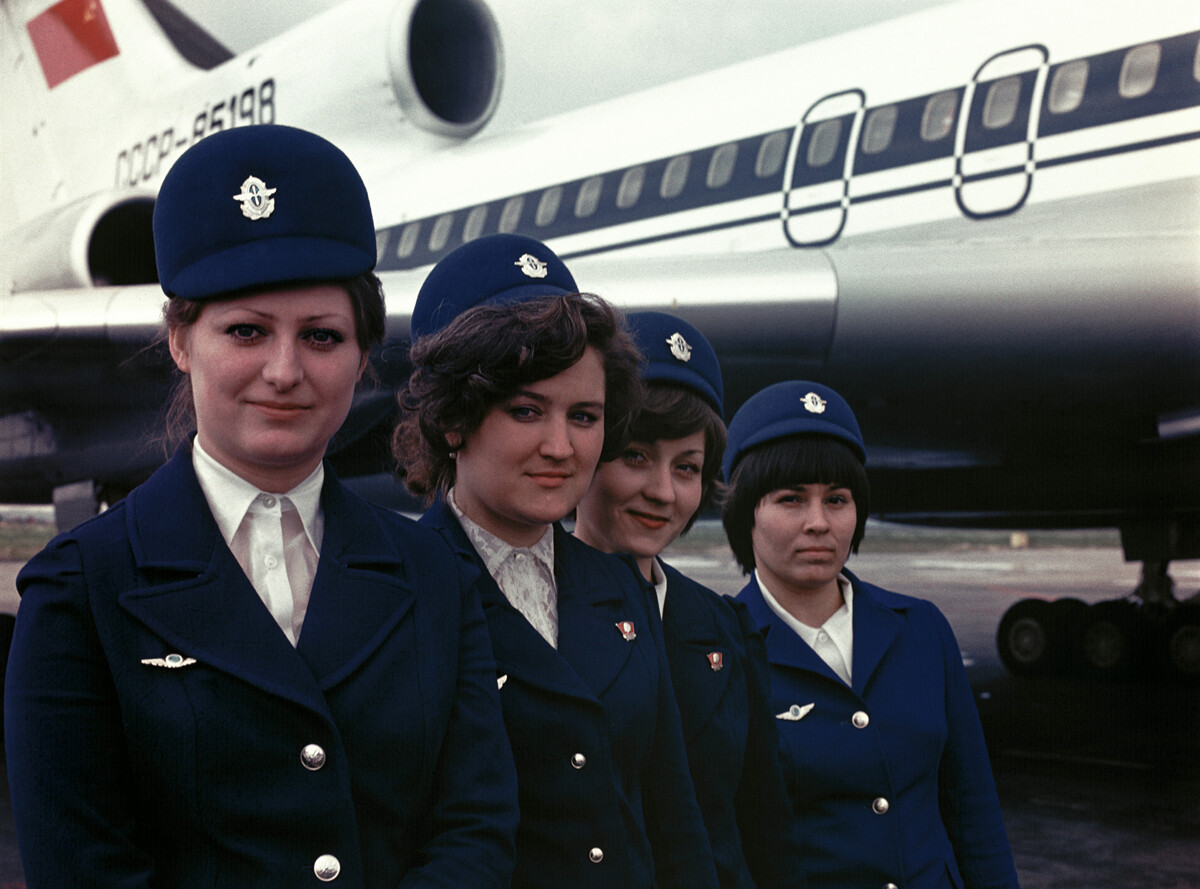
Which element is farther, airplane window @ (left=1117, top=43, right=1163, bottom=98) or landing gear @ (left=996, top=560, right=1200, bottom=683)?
landing gear @ (left=996, top=560, right=1200, bottom=683)

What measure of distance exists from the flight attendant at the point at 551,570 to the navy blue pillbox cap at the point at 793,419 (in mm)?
461

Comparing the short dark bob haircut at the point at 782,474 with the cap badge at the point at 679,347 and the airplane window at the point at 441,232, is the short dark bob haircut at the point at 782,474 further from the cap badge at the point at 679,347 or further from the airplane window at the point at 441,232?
the airplane window at the point at 441,232

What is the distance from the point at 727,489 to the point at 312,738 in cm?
102

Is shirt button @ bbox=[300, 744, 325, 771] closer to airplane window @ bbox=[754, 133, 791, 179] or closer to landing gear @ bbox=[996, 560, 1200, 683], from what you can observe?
airplane window @ bbox=[754, 133, 791, 179]

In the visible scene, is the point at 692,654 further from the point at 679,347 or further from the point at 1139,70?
the point at 1139,70

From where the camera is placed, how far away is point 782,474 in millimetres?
1733

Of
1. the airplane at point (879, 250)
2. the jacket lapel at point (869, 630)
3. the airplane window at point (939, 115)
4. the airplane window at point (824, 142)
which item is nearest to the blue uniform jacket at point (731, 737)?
the jacket lapel at point (869, 630)

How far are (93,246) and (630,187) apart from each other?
301 cm

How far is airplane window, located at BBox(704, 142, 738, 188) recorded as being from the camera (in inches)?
239

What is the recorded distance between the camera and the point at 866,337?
4387mm

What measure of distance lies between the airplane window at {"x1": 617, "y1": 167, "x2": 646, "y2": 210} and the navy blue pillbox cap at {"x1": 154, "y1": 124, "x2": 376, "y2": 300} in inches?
228

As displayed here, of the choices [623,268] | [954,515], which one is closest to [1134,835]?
[623,268]

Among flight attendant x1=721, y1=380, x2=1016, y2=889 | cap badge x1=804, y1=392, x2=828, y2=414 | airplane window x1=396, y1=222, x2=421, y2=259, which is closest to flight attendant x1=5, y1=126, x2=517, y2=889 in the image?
flight attendant x1=721, y1=380, x2=1016, y2=889

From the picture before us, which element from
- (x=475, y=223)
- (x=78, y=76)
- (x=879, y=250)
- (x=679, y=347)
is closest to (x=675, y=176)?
(x=475, y=223)
